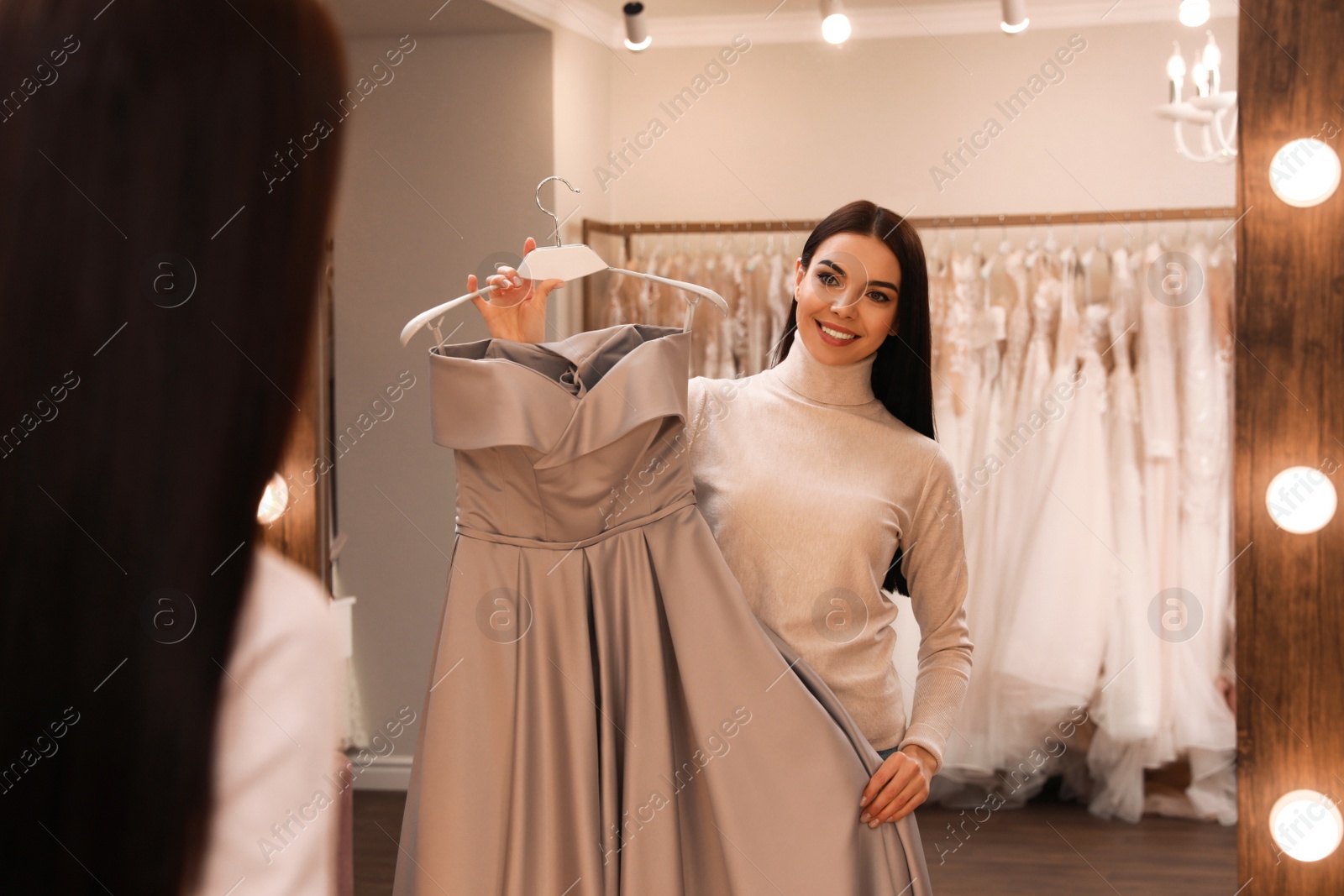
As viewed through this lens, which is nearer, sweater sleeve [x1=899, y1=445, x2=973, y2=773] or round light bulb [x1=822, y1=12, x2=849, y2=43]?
sweater sleeve [x1=899, y1=445, x2=973, y2=773]

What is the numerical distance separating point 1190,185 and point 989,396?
69cm

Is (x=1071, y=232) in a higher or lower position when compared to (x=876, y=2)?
lower

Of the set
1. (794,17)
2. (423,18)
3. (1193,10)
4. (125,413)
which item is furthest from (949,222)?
(125,413)

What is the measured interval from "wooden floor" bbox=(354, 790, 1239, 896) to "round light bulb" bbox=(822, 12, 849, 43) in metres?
1.51

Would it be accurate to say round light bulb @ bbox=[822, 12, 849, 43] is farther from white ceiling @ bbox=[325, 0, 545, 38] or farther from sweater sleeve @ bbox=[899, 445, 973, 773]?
sweater sleeve @ bbox=[899, 445, 973, 773]

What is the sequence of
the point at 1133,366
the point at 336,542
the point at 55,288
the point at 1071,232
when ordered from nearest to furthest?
the point at 55,288 → the point at 336,542 → the point at 1133,366 → the point at 1071,232

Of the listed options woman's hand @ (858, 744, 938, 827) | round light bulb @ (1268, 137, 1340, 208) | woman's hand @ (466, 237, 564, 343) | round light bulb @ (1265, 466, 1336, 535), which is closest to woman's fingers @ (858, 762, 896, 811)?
woman's hand @ (858, 744, 938, 827)

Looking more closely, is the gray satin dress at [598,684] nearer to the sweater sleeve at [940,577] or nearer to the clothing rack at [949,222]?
the sweater sleeve at [940,577]

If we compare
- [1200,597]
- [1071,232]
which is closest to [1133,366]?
[1071,232]

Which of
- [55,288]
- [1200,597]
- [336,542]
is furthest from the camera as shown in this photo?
[1200,597]

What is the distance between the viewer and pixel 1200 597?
2205 millimetres

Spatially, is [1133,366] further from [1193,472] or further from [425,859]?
[425,859]

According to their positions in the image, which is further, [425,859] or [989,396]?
[989,396]

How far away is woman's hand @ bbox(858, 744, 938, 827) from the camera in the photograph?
1.04 meters
